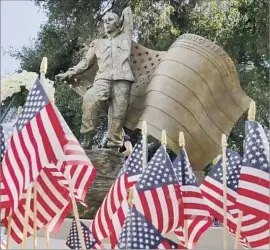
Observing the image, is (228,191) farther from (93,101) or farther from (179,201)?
(93,101)

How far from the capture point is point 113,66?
9336 mm

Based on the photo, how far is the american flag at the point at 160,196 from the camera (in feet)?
17.0

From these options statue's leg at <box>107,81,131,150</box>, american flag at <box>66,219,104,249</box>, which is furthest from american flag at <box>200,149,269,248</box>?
statue's leg at <box>107,81,131,150</box>

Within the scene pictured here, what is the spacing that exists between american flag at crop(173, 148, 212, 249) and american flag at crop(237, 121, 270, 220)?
3.08 feet

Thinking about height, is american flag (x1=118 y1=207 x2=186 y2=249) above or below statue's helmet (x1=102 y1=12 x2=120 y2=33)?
below

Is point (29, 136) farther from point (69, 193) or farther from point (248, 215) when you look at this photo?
point (248, 215)

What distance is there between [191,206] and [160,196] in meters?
1.01

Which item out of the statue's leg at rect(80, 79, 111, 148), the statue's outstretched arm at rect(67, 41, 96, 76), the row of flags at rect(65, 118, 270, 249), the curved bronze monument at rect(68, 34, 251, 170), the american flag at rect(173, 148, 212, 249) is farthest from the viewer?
the statue's outstretched arm at rect(67, 41, 96, 76)

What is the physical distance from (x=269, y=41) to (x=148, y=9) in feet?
10.1

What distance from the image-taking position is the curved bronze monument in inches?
359

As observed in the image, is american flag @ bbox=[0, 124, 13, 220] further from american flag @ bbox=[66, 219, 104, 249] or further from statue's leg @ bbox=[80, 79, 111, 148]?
statue's leg @ bbox=[80, 79, 111, 148]

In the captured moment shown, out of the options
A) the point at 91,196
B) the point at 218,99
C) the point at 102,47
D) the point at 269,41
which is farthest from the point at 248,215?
the point at 269,41

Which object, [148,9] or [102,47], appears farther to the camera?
[148,9]

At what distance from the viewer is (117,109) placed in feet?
30.5
